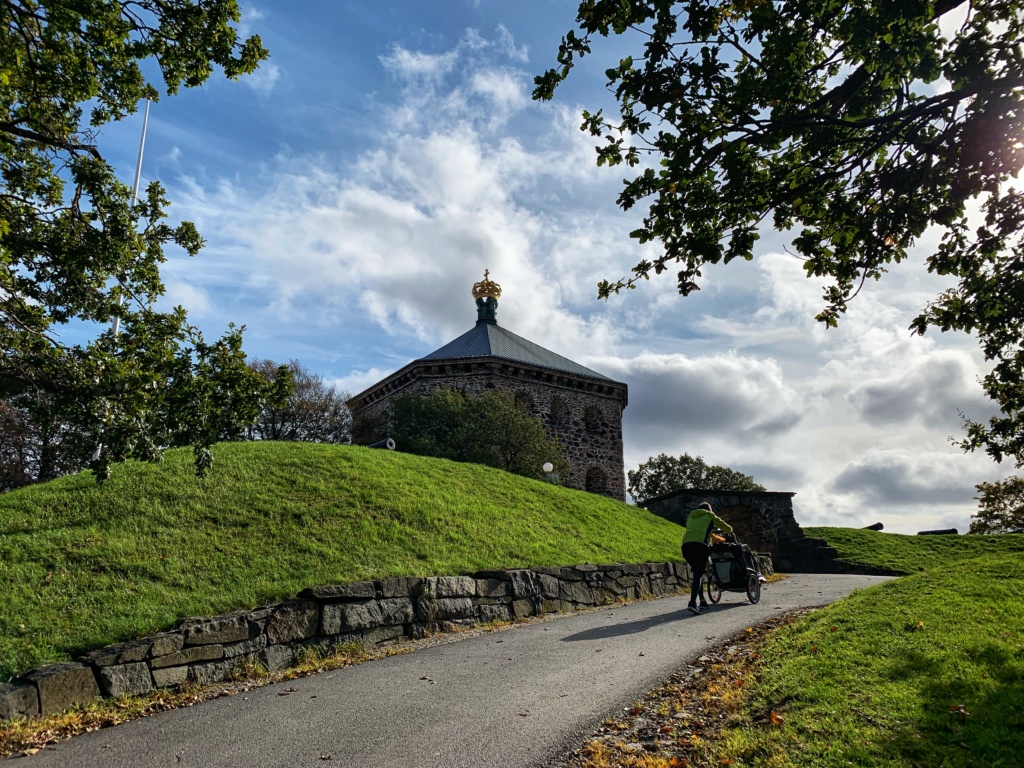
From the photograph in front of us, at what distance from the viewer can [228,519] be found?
10844 mm

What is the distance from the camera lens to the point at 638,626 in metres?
9.77

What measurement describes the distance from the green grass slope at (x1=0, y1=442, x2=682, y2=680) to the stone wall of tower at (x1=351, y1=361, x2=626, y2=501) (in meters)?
19.3

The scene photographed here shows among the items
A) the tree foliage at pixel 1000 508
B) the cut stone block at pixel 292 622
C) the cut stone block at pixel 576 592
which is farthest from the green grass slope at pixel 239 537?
the tree foliage at pixel 1000 508

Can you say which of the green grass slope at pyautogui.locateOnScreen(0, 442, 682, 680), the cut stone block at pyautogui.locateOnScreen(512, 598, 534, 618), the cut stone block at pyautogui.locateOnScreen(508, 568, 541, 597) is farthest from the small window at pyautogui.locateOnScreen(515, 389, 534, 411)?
the cut stone block at pyautogui.locateOnScreen(512, 598, 534, 618)

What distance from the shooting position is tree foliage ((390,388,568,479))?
31297mm

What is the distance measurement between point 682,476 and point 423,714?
60952 mm

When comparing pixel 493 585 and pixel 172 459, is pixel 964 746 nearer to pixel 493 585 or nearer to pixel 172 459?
pixel 493 585

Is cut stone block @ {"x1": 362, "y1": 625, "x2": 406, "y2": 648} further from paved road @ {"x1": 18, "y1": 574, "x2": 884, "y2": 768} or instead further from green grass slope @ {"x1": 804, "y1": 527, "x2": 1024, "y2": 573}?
green grass slope @ {"x1": 804, "y1": 527, "x2": 1024, "y2": 573}

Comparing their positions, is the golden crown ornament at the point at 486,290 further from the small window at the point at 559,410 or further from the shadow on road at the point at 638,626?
the shadow on road at the point at 638,626

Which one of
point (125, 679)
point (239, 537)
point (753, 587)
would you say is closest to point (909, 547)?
point (753, 587)

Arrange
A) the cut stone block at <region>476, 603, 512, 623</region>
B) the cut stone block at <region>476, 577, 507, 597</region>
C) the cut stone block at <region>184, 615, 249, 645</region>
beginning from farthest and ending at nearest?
the cut stone block at <region>476, 577, 507, 597</region>, the cut stone block at <region>476, 603, 512, 623</region>, the cut stone block at <region>184, 615, 249, 645</region>

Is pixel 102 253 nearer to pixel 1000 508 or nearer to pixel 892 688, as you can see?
pixel 892 688

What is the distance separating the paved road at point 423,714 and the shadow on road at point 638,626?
0.76 ft

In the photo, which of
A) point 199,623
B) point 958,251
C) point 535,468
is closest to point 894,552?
point 535,468
